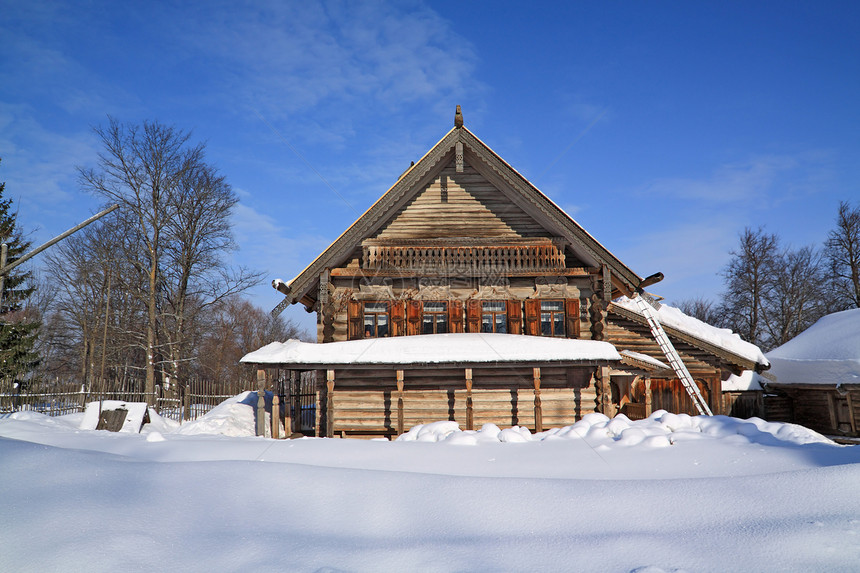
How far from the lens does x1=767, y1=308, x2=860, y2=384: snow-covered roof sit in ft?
67.8

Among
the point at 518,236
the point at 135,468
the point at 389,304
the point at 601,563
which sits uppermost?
the point at 518,236

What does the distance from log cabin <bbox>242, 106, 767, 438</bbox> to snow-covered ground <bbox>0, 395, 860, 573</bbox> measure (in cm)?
940

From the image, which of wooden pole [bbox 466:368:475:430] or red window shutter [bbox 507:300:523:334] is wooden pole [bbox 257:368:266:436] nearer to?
wooden pole [bbox 466:368:475:430]

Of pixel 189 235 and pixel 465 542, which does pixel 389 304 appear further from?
pixel 189 235

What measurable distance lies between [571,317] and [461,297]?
365cm

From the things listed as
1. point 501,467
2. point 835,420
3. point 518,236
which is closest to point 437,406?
point 518,236

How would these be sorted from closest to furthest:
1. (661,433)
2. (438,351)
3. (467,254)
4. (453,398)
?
(661,433) < (438,351) < (453,398) < (467,254)

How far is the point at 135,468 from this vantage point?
15.8ft

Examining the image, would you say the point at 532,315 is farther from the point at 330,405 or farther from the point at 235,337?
the point at 235,337

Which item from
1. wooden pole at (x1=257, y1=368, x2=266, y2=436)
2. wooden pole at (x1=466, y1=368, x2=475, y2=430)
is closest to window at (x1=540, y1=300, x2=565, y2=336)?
wooden pole at (x1=466, y1=368, x2=475, y2=430)

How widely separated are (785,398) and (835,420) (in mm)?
2241

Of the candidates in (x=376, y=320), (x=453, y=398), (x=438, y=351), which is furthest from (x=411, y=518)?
(x=376, y=320)

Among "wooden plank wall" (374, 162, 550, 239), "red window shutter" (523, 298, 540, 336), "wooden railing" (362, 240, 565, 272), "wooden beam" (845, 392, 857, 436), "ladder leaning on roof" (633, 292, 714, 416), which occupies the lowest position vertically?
"wooden beam" (845, 392, 857, 436)

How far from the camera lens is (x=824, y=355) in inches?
864
